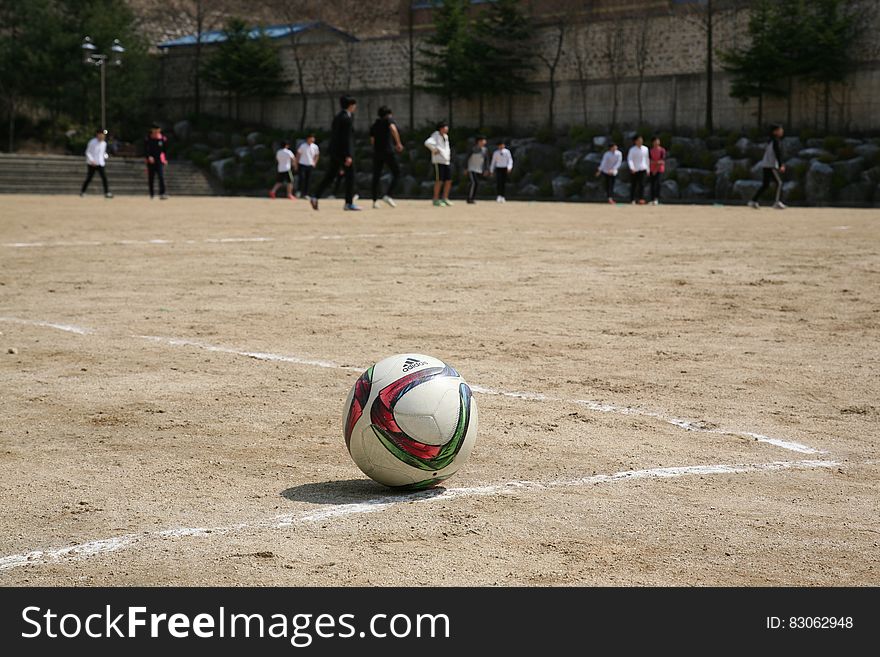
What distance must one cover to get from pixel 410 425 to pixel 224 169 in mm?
59616

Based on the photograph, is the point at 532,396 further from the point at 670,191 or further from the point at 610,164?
the point at 670,191

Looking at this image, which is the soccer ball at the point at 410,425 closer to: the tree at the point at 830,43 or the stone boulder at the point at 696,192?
the stone boulder at the point at 696,192

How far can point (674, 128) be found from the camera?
51.1m

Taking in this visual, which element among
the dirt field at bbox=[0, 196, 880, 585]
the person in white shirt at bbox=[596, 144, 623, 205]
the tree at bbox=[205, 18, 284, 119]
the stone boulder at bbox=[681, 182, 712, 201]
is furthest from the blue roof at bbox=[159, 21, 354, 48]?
the dirt field at bbox=[0, 196, 880, 585]

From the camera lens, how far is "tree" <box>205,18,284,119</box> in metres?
65.5

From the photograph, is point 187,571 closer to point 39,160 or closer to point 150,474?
point 150,474

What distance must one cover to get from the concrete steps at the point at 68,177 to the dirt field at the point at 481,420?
36.6m

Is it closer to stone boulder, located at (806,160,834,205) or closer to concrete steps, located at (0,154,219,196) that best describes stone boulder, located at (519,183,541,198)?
stone boulder, located at (806,160,834,205)

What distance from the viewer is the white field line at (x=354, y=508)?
4320mm

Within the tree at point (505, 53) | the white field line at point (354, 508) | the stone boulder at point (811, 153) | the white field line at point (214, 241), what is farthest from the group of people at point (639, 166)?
the white field line at point (354, 508)

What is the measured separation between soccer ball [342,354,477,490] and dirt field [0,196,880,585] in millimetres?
134

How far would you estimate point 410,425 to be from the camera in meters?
5.07

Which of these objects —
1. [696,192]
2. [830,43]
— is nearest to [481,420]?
[696,192]
